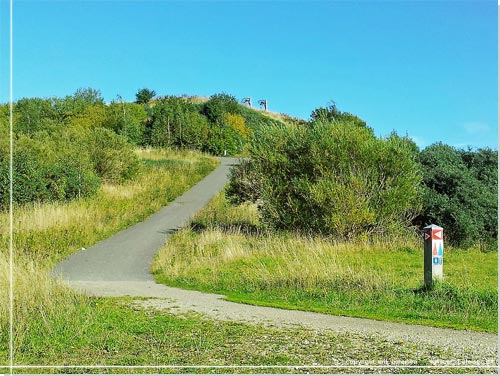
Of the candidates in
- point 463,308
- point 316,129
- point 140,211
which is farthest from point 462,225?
point 140,211

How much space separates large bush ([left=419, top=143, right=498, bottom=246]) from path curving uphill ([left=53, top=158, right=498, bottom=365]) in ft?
33.6

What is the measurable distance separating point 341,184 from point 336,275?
7.23 metres

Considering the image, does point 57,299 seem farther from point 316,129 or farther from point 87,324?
point 316,129

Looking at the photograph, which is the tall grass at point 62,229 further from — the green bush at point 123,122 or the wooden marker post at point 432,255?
the wooden marker post at point 432,255

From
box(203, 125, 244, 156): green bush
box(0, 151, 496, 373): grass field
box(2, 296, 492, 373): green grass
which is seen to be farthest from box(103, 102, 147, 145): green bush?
box(2, 296, 492, 373): green grass

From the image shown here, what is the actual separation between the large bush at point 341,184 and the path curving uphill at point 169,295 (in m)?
4.75

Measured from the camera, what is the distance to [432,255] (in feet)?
36.9

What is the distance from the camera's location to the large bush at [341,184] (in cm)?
1891

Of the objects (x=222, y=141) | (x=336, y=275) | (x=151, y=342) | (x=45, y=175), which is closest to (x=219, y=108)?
(x=222, y=141)

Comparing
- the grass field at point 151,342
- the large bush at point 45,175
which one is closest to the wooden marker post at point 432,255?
the grass field at point 151,342

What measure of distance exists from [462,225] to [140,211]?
45.9ft

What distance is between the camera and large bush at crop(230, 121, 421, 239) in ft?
62.0

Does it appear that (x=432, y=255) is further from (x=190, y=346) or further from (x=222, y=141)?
(x=222, y=141)

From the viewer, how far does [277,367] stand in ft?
20.9
